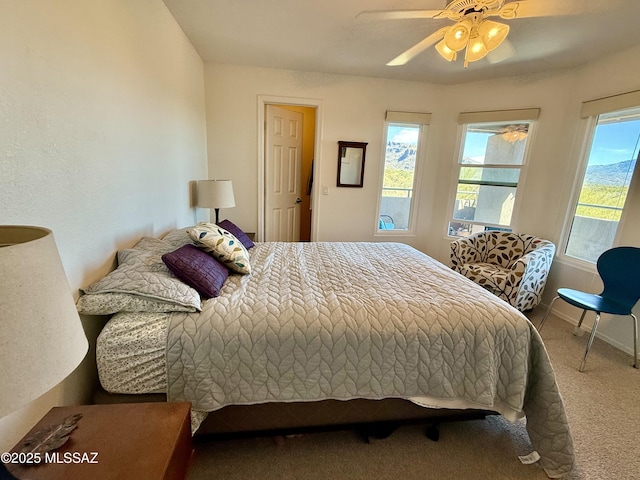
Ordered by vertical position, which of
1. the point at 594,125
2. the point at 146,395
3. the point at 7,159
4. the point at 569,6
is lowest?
the point at 146,395

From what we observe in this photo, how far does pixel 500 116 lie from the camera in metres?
3.25

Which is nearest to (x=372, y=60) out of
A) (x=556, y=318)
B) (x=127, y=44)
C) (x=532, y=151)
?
(x=532, y=151)

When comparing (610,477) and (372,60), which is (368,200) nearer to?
(372,60)

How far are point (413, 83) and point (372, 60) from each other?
867 millimetres

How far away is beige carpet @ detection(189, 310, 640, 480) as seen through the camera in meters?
1.30

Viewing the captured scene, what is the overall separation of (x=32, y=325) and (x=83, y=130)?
1.08 m

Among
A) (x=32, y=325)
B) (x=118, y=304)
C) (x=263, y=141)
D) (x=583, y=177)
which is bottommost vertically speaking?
(x=118, y=304)

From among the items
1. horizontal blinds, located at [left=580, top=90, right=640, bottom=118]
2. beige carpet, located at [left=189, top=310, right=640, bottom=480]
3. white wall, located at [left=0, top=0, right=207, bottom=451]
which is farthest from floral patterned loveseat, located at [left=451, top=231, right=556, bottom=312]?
white wall, located at [left=0, top=0, right=207, bottom=451]

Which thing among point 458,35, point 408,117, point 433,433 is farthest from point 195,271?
point 408,117

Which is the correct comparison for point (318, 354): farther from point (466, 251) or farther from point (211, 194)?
point (466, 251)

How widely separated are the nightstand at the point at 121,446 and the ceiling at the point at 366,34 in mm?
Answer: 2456

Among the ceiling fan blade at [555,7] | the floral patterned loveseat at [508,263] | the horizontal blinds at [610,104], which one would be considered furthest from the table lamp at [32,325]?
the horizontal blinds at [610,104]

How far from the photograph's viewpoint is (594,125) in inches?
107

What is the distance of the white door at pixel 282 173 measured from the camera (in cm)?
362
